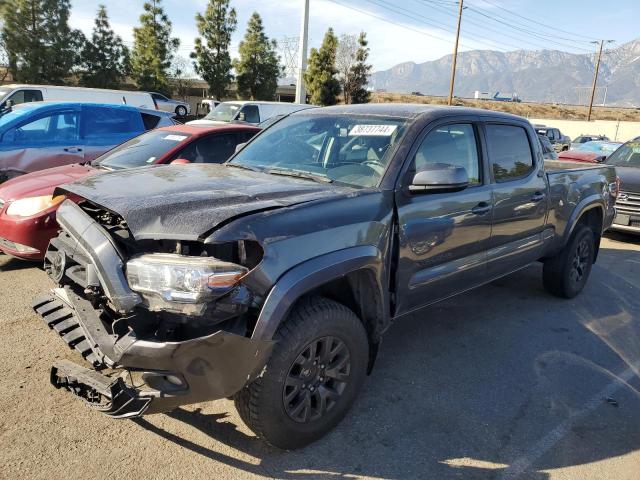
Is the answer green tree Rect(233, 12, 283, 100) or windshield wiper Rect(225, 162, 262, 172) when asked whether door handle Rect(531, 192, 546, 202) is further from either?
green tree Rect(233, 12, 283, 100)

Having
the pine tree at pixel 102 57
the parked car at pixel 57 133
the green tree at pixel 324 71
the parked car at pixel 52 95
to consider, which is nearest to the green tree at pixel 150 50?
the pine tree at pixel 102 57

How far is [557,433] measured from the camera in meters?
3.18

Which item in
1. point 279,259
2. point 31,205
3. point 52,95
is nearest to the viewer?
point 279,259

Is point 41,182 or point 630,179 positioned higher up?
point 630,179

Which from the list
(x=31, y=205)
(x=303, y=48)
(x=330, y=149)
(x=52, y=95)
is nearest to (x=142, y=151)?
(x=31, y=205)

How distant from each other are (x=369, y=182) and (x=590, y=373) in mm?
2409

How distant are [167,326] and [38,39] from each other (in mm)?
35654

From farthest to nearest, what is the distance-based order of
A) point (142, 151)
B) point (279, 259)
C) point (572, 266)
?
point (142, 151) < point (572, 266) < point (279, 259)

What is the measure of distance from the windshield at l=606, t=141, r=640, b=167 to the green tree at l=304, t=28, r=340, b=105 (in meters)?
30.0

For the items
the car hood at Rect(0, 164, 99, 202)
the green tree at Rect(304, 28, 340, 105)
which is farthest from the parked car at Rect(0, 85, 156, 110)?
the green tree at Rect(304, 28, 340, 105)

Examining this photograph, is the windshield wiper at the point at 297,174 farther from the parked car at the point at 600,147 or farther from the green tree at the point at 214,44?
the green tree at the point at 214,44

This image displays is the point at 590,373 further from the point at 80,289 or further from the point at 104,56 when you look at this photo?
the point at 104,56

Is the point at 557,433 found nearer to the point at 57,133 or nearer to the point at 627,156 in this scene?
the point at 57,133

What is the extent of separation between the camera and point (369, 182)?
3279mm
